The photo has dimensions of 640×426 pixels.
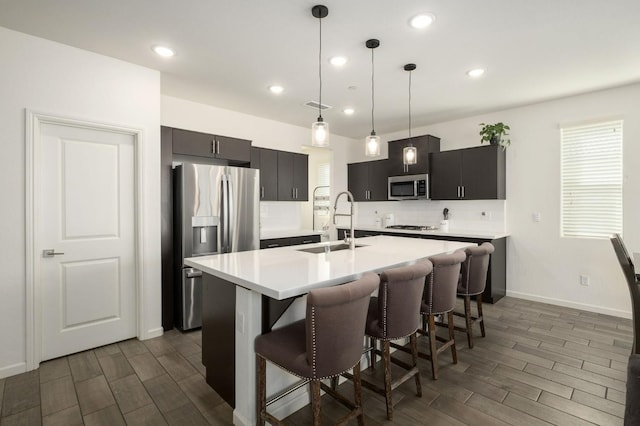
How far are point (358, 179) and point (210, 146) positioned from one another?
307 cm

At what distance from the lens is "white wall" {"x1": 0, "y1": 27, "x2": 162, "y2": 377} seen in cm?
248

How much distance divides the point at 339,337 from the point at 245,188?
8.67 ft

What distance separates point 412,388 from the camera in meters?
2.31

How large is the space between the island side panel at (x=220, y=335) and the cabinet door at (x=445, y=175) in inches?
151

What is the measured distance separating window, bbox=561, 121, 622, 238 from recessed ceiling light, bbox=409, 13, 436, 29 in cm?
294

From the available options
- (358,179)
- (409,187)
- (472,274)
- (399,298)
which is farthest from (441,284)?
(358,179)

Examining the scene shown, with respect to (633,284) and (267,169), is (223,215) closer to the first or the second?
(267,169)

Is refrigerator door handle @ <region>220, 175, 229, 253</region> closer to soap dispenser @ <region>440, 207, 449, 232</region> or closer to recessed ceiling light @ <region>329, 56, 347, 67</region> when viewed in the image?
recessed ceiling light @ <region>329, 56, 347, 67</region>

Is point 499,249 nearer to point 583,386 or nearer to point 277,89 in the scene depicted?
point 583,386

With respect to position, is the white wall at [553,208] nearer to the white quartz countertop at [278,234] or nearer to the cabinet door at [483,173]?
the cabinet door at [483,173]

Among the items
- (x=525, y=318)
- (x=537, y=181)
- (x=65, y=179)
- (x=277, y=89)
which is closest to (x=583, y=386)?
(x=525, y=318)

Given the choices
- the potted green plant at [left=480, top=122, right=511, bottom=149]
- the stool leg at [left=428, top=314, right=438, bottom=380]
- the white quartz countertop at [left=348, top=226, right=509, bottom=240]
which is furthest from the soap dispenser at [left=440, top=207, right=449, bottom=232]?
the stool leg at [left=428, top=314, right=438, bottom=380]

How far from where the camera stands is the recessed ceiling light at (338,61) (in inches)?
116

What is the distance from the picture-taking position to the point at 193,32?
Answer: 8.32 feet
